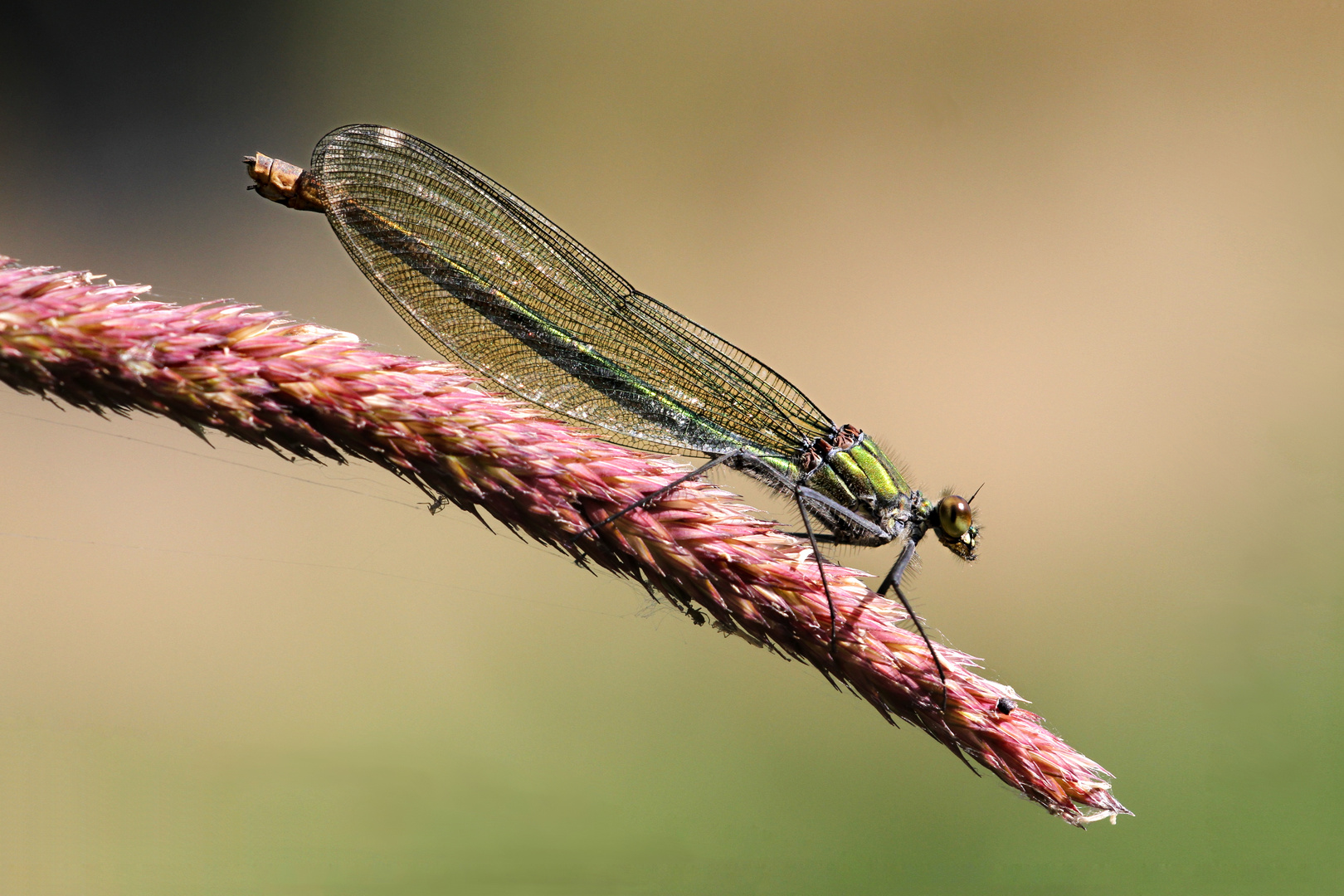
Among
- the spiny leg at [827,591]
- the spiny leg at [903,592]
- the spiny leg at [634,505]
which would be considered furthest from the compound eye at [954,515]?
the spiny leg at [634,505]

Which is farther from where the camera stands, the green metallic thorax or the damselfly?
the green metallic thorax

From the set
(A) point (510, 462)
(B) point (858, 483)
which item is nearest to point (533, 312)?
(A) point (510, 462)

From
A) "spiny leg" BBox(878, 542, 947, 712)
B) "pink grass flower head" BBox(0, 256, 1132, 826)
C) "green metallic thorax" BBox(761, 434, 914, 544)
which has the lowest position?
"pink grass flower head" BBox(0, 256, 1132, 826)

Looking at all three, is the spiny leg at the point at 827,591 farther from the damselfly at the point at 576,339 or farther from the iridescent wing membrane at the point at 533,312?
the iridescent wing membrane at the point at 533,312

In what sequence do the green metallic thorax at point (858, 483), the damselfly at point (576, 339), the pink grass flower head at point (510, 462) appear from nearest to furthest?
the pink grass flower head at point (510, 462)
the damselfly at point (576, 339)
the green metallic thorax at point (858, 483)

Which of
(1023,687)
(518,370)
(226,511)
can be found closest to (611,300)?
(518,370)

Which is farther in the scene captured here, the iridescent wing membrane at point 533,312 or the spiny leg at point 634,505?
the iridescent wing membrane at point 533,312

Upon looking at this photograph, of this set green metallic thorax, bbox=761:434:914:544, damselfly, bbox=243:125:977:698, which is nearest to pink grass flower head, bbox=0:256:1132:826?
damselfly, bbox=243:125:977:698

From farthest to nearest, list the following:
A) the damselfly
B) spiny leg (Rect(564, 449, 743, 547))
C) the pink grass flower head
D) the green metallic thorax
A: the green metallic thorax
the damselfly
spiny leg (Rect(564, 449, 743, 547))
the pink grass flower head

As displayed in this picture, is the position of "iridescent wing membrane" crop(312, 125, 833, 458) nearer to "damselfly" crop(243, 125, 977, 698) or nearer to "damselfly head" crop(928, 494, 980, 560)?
"damselfly" crop(243, 125, 977, 698)
